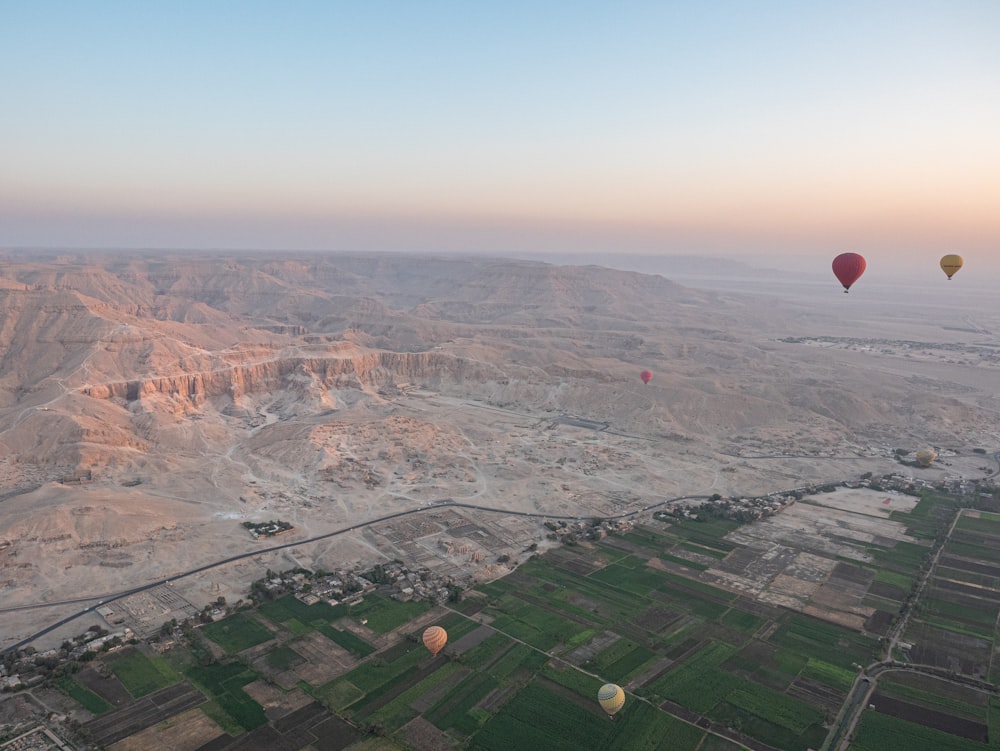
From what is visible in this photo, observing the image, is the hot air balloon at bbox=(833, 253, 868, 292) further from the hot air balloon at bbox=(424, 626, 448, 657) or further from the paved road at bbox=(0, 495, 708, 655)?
the hot air balloon at bbox=(424, 626, 448, 657)

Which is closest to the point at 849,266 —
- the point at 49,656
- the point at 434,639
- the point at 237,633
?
the point at 434,639

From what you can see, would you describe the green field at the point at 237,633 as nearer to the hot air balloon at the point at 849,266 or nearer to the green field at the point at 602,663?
the green field at the point at 602,663

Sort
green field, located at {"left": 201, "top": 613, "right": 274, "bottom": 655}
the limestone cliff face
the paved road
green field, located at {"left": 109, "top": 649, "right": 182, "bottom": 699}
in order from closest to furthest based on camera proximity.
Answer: green field, located at {"left": 109, "top": 649, "right": 182, "bottom": 699} < green field, located at {"left": 201, "top": 613, "right": 274, "bottom": 655} < the paved road < the limestone cliff face

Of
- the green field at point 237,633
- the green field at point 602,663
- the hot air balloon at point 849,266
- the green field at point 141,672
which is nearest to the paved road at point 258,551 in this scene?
the green field at point 141,672

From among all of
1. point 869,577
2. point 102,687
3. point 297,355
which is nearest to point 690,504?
point 869,577

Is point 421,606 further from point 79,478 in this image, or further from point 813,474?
point 813,474

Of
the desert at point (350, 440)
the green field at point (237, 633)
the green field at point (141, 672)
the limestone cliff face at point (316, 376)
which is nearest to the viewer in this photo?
the green field at point (141, 672)

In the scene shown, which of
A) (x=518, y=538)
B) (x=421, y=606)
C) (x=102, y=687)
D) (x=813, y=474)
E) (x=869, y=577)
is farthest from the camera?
(x=813, y=474)

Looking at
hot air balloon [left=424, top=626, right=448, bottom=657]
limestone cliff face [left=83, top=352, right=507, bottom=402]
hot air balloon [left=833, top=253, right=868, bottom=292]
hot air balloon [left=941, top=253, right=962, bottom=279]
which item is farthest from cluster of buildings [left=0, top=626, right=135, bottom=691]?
hot air balloon [left=941, top=253, right=962, bottom=279]

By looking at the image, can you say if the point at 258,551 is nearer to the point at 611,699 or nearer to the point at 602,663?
the point at 602,663
